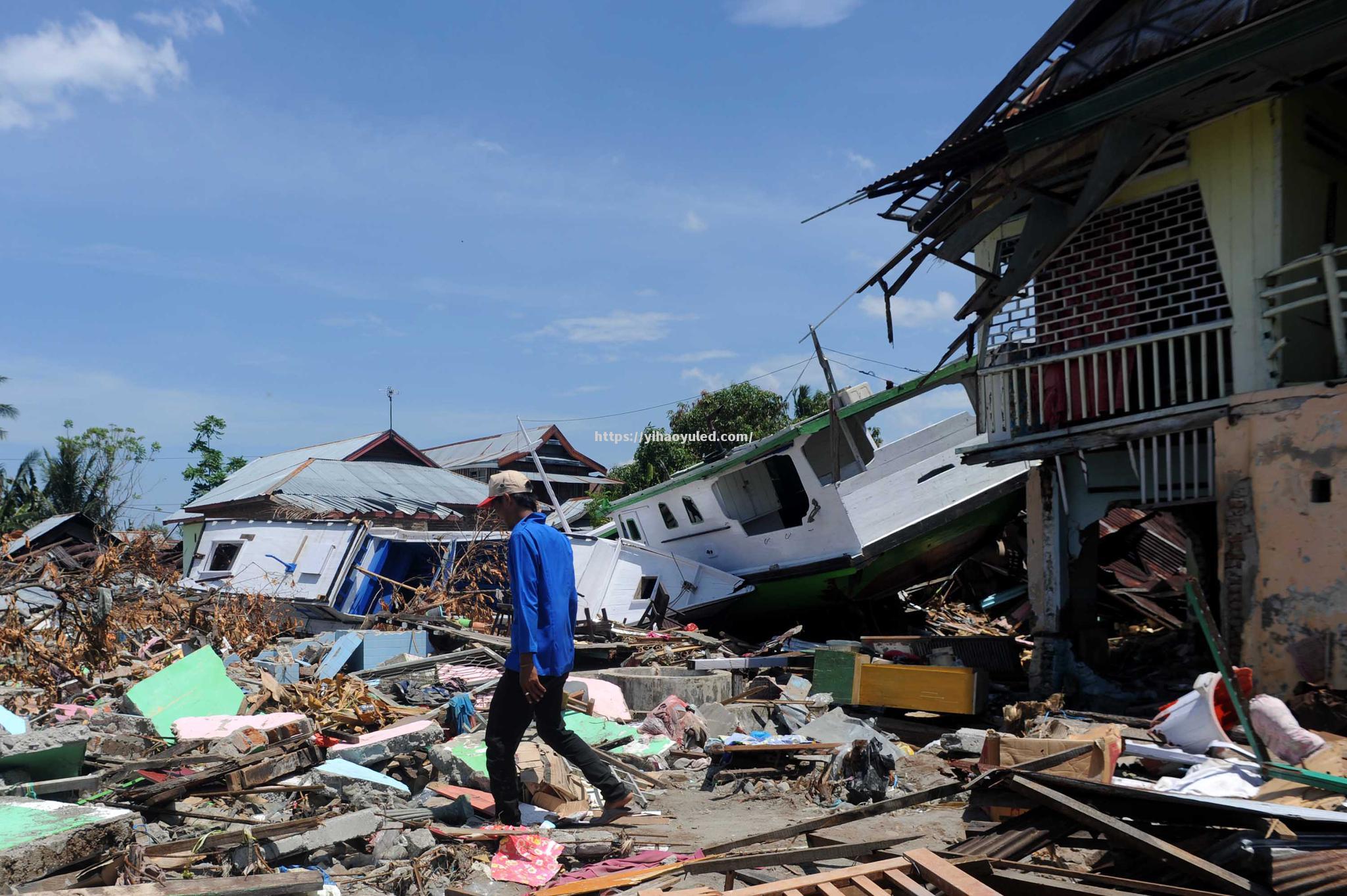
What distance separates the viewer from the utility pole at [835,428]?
567 inches

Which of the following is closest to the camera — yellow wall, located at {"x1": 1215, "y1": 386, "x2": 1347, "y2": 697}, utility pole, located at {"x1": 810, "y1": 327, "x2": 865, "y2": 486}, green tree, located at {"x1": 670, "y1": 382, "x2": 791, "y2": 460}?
yellow wall, located at {"x1": 1215, "y1": 386, "x2": 1347, "y2": 697}

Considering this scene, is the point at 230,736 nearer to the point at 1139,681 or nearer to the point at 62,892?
the point at 62,892

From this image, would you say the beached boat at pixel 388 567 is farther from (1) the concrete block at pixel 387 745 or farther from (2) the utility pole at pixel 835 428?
(1) the concrete block at pixel 387 745

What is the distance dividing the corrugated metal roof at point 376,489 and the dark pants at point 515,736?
71.5 feet

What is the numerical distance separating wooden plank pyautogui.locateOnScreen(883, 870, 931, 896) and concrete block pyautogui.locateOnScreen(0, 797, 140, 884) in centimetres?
313

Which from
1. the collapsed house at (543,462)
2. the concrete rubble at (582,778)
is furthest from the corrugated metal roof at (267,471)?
the concrete rubble at (582,778)

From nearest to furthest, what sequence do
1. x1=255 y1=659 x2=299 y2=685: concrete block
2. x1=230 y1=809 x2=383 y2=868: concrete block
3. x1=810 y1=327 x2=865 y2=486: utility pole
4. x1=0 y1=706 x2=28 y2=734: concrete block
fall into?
x1=230 y1=809 x2=383 y2=868: concrete block < x1=0 y1=706 x2=28 y2=734: concrete block < x1=255 y1=659 x2=299 y2=685: concrete block < x1=810 y1=327 x2=865 y2=486: utility pole

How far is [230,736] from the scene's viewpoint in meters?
6.51

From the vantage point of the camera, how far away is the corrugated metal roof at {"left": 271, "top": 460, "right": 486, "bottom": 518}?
29.1 meters

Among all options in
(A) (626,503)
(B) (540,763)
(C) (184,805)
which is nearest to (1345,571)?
(B) (540,763)

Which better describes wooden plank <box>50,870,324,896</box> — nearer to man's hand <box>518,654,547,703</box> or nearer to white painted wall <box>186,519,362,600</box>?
man's hand <box>518,654,547,703</box>

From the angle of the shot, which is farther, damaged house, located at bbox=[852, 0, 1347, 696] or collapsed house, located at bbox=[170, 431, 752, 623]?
collapsed house, located at bbox=[170, 431, 752, 623]

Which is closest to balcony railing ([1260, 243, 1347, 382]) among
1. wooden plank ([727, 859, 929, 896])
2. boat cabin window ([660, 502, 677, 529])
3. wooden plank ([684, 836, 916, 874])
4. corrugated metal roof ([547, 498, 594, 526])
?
wooden plank ([684, 836, 916, 874])

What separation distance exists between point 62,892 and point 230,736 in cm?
296
